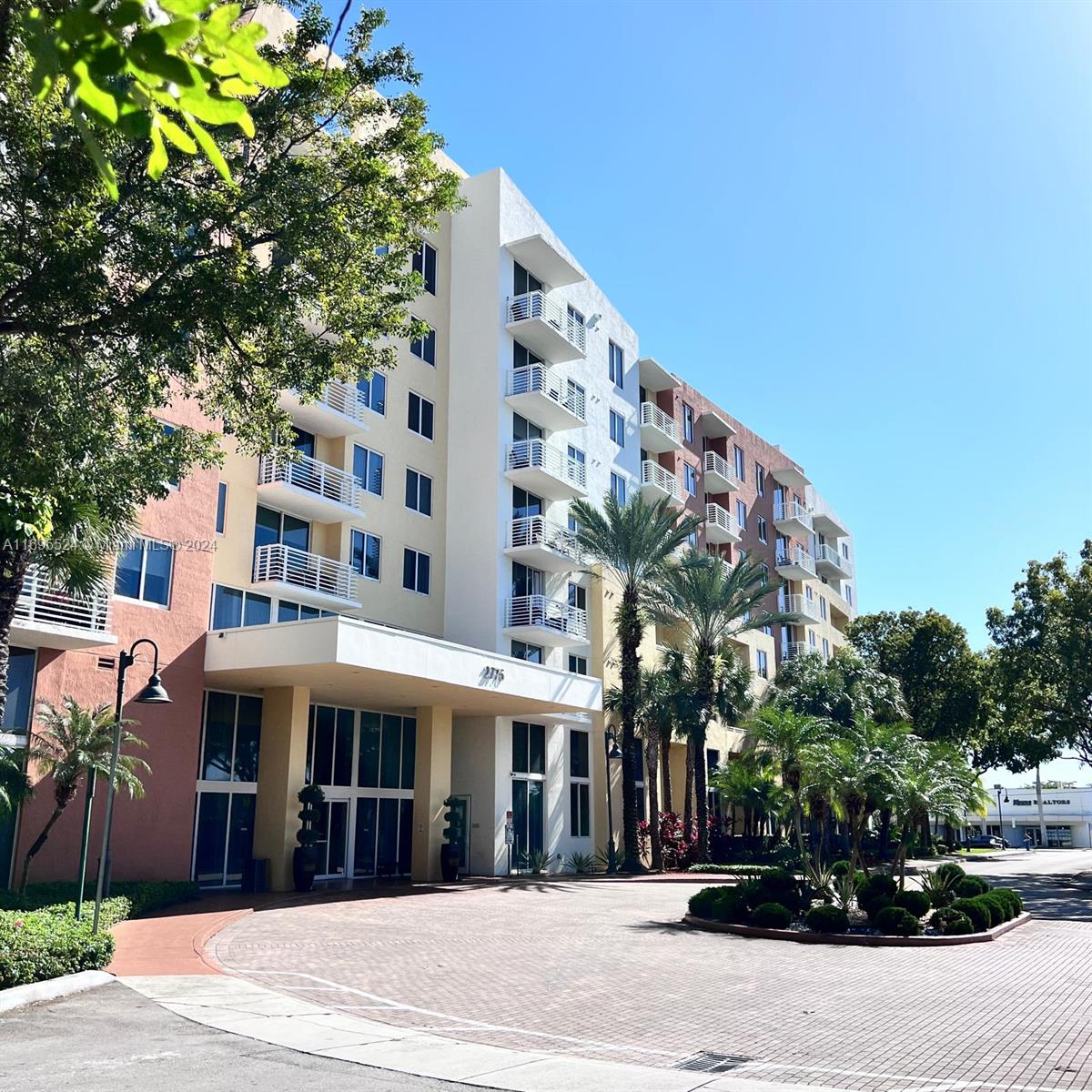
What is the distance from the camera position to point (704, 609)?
3806 cm

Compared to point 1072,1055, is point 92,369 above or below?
above

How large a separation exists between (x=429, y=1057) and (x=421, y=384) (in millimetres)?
27801

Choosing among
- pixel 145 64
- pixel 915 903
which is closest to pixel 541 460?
pixel 915 903

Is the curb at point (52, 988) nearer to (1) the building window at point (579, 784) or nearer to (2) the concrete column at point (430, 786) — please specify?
(2) the concrete column at point (430, 786)

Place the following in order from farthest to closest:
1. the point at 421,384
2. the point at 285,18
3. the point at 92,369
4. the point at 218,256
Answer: the point at 421,384 < the point at 285,18 < the point at 92,369 < the point at 218,256

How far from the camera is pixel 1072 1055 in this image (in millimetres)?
9094

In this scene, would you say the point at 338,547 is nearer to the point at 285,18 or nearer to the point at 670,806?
the point at 285,18

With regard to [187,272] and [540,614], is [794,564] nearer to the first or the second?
[540,614]

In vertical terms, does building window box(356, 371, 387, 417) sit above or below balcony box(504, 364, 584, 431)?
below

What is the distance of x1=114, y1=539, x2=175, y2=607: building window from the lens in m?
22.8

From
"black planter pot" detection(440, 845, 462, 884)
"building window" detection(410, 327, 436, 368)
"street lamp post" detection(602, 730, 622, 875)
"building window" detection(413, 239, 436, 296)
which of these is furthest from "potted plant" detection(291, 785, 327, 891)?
"building window" detection(413, 239, 436, 296)

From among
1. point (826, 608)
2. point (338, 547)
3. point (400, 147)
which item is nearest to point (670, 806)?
point (338, 547)

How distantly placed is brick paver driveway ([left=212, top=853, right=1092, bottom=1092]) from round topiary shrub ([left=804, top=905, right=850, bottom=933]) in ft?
3.26

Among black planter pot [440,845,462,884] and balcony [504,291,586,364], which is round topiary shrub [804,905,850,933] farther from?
balcony [504,291,586,364]
